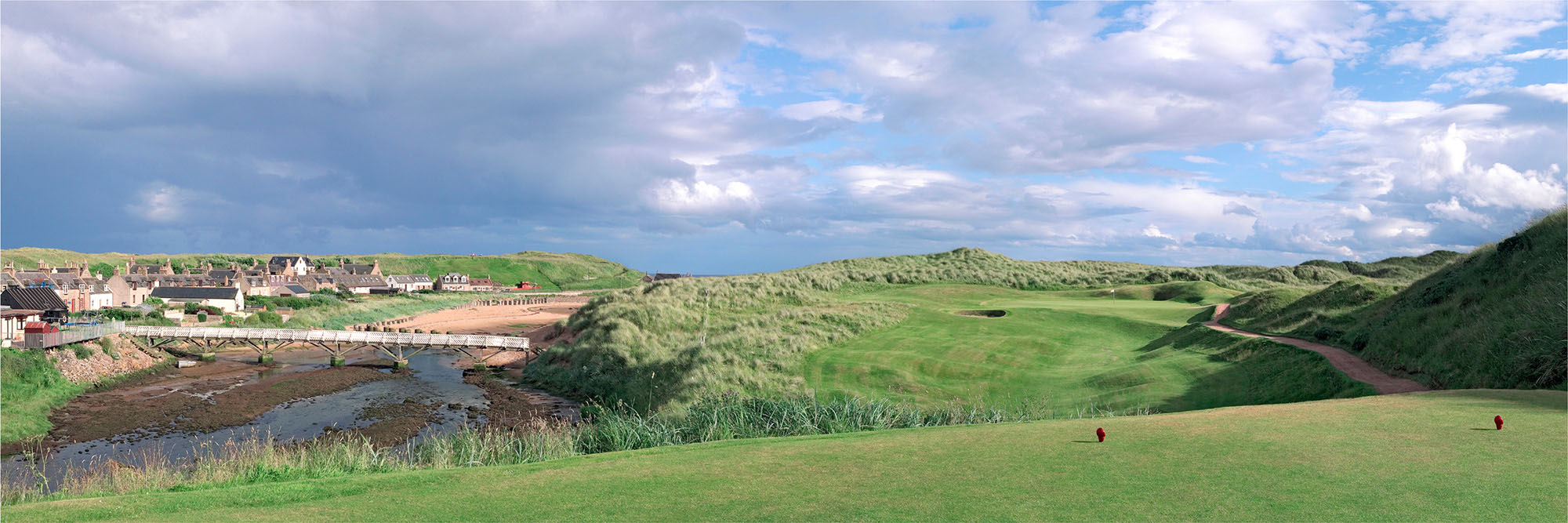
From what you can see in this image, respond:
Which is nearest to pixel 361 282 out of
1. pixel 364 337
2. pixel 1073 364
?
pixel 364 337

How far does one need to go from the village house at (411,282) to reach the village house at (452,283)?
1573mm

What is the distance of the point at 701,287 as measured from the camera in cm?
5384

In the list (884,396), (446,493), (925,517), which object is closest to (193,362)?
(884,396)

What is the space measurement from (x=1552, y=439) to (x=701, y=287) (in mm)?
46812

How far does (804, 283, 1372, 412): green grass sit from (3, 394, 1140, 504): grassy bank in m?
2.12

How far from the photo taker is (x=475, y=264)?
168 m

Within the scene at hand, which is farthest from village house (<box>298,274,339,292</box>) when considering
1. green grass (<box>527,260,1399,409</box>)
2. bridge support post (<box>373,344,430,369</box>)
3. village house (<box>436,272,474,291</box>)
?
green grass (<box>527,260,1399,409</box>)

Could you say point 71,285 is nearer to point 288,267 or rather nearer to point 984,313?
point 288,267

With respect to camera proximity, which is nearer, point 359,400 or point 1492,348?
point 1492,348

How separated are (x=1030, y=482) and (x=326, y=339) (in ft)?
172

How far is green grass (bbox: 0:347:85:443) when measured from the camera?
28.3 metres

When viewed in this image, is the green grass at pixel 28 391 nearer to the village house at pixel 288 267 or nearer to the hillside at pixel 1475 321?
the hillside at pixel 1475 321

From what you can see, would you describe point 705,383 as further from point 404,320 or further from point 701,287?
point 404,320

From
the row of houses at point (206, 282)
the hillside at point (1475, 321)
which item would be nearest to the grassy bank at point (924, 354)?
the hillside at point (1475, 321)
